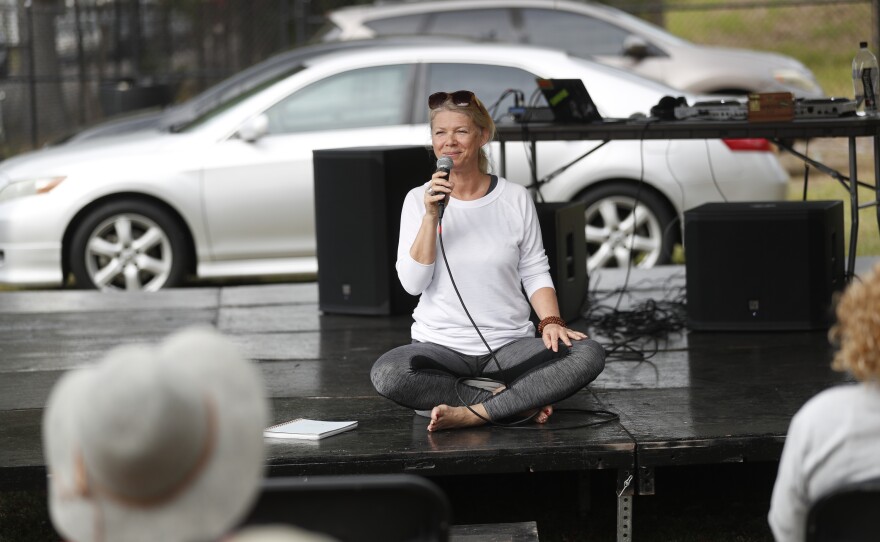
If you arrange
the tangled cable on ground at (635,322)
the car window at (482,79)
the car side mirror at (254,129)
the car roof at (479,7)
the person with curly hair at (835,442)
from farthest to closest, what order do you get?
1. the car roof at (479,7)
2. the car window at (482,79)
3. the car side mirror at (254,129)
4. the tangled cable on ground at (635,322)
5. the person with curly hair at (835,442)

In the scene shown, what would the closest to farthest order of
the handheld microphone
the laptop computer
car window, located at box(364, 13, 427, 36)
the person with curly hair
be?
the person with curly hair < the handheld microphone < the laptop computer < car window, located at box(364, 13, 427, 36)

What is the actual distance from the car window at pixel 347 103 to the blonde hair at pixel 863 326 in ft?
22.0

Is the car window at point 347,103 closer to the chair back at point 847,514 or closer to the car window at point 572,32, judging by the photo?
the car window at point 572,32

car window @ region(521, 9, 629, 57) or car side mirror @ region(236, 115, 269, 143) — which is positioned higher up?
car window @ region(521, 9, 629, 57)

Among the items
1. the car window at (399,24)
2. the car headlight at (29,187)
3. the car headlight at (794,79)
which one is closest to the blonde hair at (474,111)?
the car headlight at (29,187)

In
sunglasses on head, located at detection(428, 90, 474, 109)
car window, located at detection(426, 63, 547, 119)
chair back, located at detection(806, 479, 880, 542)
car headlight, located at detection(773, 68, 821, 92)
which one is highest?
car headlight, located at detection(773, 68, 821, 92)

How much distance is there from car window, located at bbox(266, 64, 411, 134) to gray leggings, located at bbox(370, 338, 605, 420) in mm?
4493

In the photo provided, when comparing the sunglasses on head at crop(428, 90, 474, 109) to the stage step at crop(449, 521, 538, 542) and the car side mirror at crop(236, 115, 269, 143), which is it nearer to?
the stage step at crop(449, 521, 538, 542)

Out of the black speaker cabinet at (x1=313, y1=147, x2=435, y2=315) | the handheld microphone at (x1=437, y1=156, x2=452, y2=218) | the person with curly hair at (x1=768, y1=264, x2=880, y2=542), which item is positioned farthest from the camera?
the black speaker cabinet at (x1=313, y1=147, x2=435, y2=315)

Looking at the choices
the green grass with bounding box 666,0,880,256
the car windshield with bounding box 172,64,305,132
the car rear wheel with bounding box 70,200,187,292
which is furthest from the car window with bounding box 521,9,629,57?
the car rear wheel with bounding box 70,200,187,292

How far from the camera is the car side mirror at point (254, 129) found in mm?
8562

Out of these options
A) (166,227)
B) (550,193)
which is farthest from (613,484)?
(166,227)

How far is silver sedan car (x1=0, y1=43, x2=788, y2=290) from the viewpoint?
340 inches

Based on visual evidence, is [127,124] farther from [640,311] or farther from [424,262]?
[424,262]
